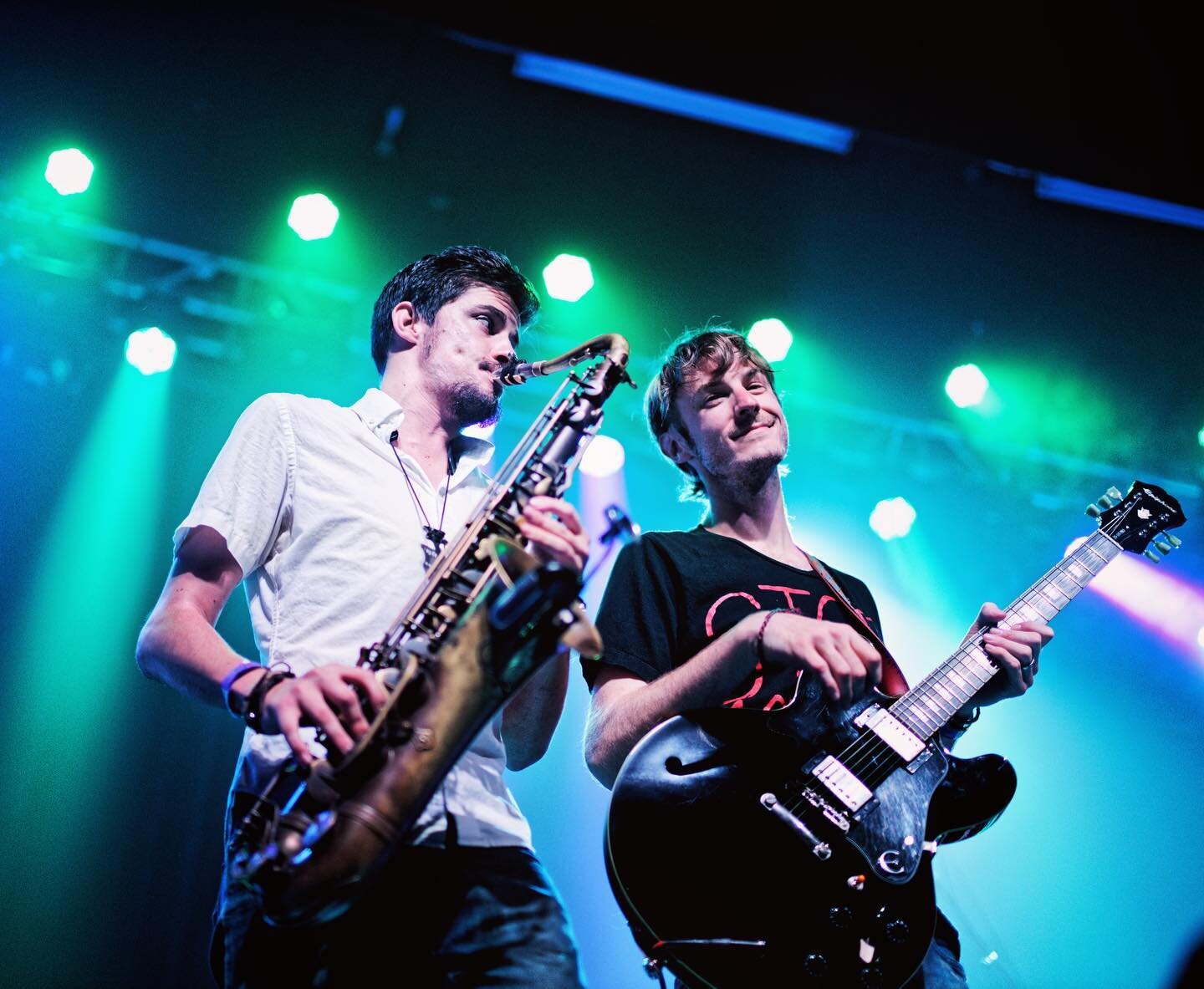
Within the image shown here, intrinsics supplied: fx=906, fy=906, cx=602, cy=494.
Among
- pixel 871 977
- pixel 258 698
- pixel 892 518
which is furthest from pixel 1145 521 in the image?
pixel 258 698

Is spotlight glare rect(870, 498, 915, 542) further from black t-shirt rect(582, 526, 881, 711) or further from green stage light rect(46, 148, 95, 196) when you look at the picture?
green stage light rect(46, 148, 95, 196)

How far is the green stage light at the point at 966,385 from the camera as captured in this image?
5855 mm

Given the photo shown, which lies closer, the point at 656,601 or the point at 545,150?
the point at 656,601

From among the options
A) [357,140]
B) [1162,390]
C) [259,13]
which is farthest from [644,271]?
[1162,390]

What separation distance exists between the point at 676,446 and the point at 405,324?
1228 millimetres

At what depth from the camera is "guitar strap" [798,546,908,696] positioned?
9.31 ft

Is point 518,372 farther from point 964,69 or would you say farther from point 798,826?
point 964,69

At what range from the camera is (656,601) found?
311cm

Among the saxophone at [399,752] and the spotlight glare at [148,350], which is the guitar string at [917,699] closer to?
the saxophone at [399,752]

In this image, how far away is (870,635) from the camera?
3070 millimetres

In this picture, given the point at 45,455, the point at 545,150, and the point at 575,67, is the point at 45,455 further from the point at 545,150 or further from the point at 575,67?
the point at 575,67

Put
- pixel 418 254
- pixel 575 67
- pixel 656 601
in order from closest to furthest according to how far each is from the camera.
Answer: pixel 656 601 < pixel 575 67 < pixel 418 254

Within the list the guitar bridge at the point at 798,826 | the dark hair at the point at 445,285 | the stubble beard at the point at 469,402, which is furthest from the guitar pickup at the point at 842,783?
the dark hair at the point at 445,285

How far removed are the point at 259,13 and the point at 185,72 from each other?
0.53m
